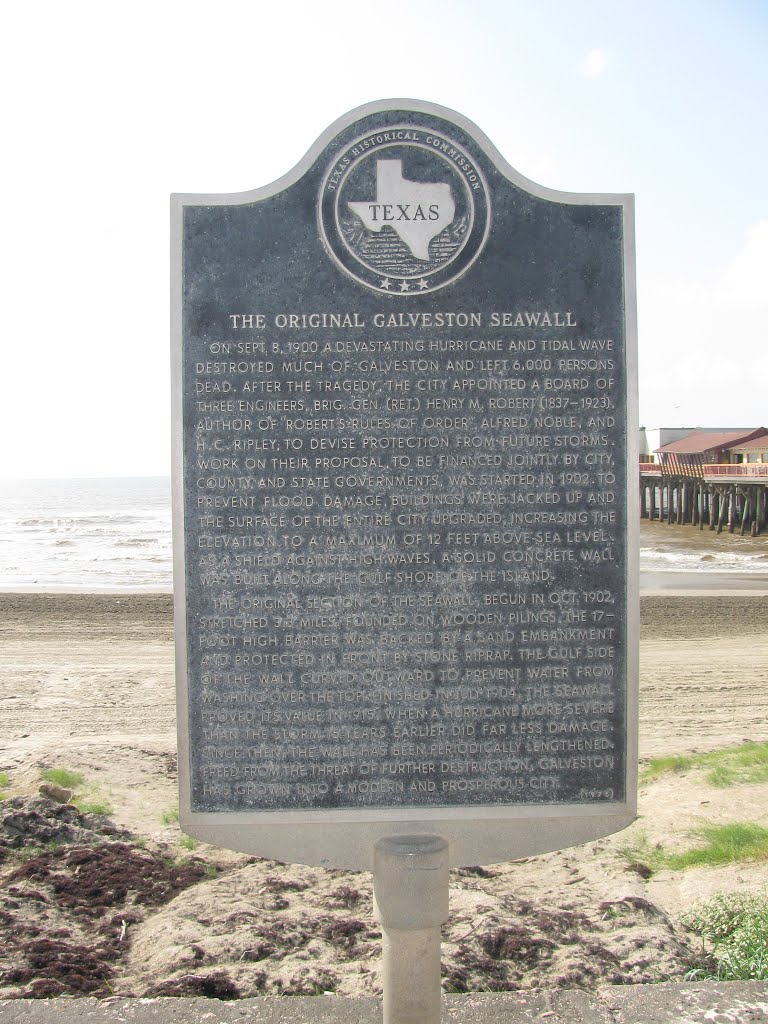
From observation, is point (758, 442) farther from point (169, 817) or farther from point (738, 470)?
point (169, 817)

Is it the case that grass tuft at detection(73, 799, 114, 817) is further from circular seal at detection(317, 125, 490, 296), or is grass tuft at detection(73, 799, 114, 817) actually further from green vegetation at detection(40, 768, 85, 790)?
circular seal at detection(317, 125, 490, 296)

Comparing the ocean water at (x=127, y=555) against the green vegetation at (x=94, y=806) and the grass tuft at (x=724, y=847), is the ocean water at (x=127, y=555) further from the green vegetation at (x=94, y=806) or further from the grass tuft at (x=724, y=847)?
the grass tuft at (x=724, y=847)

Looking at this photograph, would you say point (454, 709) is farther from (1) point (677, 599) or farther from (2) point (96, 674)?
(1) point (677, 599)

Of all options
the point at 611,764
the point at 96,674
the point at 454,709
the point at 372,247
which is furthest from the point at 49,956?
the point at 96,674

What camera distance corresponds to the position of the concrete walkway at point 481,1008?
3447 mm

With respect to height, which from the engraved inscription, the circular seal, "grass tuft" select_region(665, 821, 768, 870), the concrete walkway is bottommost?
"grass tuft" select_region(665, 821, 768, 870)

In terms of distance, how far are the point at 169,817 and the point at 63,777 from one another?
1.36 meters

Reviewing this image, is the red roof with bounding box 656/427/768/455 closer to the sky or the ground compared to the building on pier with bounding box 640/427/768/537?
closer to the sky

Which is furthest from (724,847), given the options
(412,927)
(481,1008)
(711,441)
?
(711,441)

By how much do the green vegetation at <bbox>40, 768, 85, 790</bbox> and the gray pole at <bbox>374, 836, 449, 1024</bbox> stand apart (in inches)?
185

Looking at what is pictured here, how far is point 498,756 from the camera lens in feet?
11.4

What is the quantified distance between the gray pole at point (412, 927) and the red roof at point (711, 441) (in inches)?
1984

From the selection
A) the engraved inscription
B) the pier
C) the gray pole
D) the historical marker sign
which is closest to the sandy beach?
the gray pole

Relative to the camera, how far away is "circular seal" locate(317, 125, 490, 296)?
11.1ft
